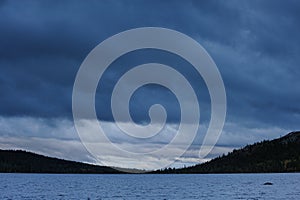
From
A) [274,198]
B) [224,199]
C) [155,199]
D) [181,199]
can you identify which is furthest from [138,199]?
[274,198]

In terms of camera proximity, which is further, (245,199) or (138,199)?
(138,199)

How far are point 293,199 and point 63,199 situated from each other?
63638 mm

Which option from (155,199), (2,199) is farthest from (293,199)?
(2,199)

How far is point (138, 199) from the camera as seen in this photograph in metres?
136

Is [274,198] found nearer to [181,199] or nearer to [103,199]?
[181,199]

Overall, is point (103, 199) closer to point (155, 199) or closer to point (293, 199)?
point (155, 199)

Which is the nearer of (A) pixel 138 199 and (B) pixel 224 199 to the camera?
(B) pixel 224 199

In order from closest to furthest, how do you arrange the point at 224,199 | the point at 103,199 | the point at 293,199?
1. the point at 293,199
2. the point at 224,199
3. the point at 103,199

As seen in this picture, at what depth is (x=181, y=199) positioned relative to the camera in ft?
426

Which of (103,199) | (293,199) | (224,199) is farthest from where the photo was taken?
(103,199)

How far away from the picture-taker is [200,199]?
12962 cm

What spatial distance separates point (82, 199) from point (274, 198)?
54.0m

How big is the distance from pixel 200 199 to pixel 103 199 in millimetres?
28452

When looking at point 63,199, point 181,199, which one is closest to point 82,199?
point 63,199
